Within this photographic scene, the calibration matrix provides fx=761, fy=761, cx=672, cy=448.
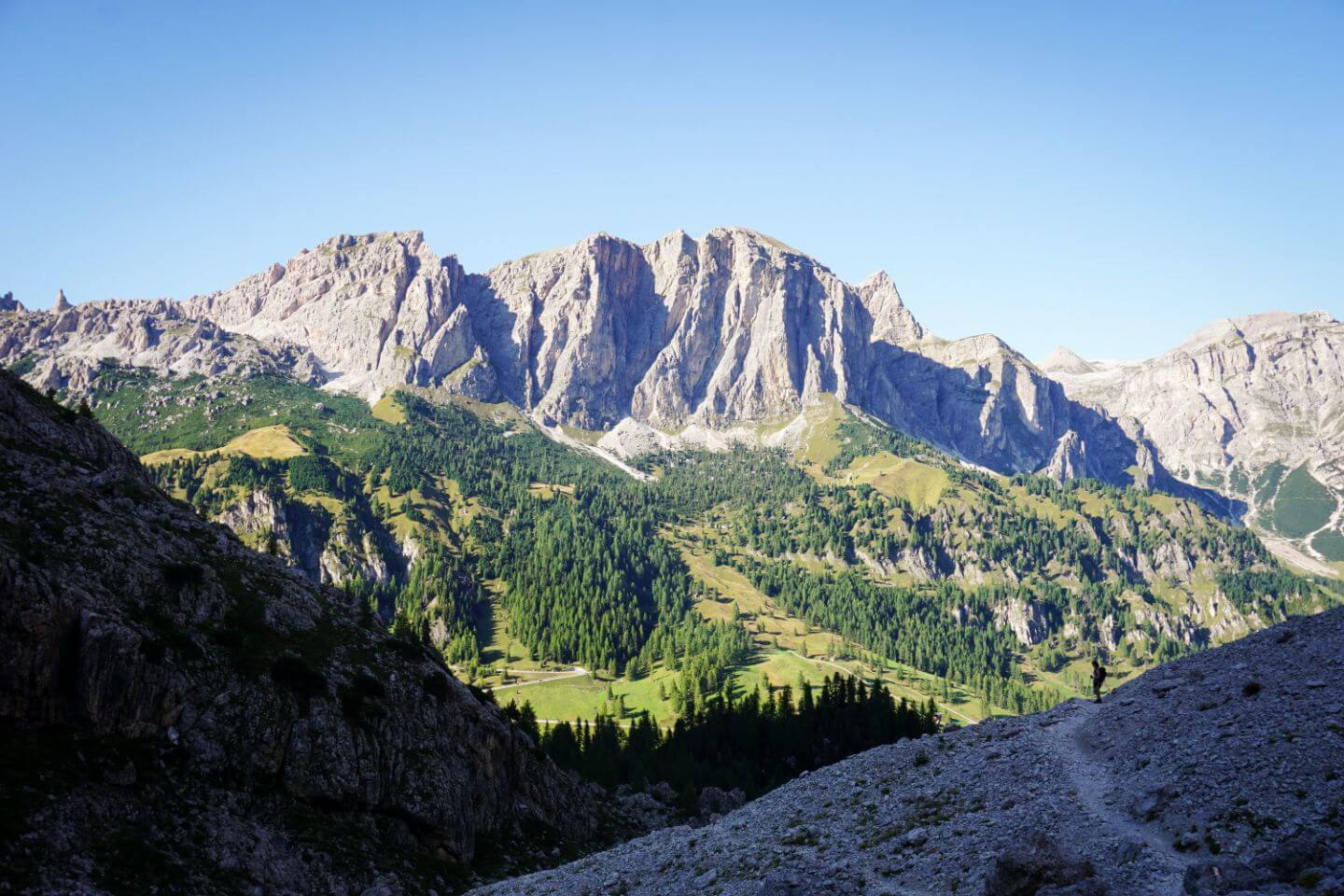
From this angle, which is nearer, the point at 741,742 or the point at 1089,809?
the point at 1089,809

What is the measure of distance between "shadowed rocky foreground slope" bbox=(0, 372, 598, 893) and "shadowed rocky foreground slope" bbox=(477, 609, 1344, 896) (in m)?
13.8

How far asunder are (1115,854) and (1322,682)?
16836mm

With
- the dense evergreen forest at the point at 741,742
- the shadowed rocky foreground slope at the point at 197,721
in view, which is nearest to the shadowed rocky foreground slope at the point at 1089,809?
the shadowed rocky foreground slope at the point at 197,721

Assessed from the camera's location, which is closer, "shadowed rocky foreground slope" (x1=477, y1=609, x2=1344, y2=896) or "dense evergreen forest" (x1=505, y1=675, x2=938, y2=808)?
"shadowed rocky foreground slope" (x1=477, y1=609, x2=1344, y2=896)

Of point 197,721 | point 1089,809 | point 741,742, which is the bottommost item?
point 741,742

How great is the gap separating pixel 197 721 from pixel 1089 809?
51.9 metres

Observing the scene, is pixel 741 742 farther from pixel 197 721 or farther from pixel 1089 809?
pixel 1089 809

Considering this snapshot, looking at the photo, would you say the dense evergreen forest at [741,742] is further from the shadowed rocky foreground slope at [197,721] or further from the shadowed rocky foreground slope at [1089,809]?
the shadowed rocky foreground slope at [1089,809]

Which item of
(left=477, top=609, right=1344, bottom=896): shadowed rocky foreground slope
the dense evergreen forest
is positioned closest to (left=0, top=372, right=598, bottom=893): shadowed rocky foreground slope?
(left=477, top=609, right=1344, bottom=896): shadowed rocky foreground slope

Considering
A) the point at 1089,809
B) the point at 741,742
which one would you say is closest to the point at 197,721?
the point at 1089,809

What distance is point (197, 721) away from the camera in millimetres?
49344

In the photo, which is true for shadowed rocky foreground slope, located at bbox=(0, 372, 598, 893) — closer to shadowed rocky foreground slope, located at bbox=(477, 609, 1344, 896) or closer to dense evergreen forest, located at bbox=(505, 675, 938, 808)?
shadowed rocky foreground slope, located at bbox=(477, 609, 1344, 896)

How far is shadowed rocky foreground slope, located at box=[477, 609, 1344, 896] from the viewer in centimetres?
2781

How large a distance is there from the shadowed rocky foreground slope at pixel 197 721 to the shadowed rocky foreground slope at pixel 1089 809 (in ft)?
45.3
